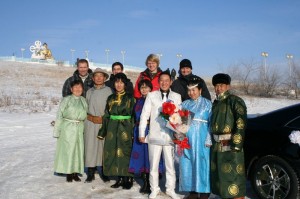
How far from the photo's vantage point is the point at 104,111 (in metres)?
5.57

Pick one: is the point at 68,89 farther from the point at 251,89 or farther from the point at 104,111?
the point at 251,89

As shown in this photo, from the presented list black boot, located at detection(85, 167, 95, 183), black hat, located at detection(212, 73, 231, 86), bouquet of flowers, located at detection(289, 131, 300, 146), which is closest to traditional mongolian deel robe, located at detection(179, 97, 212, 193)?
black hat, located at detection(212, 73, 231, 86)

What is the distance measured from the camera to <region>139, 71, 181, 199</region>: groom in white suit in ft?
15.5

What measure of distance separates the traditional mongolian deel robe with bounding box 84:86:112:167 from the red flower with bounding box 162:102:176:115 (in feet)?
5.00

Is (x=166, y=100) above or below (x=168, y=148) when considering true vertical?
above

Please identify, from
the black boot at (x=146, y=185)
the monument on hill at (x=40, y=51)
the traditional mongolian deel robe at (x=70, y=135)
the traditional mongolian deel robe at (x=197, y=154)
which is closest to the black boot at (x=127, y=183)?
the black boot at (x=146, y=185)

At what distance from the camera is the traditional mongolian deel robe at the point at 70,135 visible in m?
5.57

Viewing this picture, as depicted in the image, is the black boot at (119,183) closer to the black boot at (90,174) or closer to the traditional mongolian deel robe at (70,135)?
A: the black boot at (90,174)

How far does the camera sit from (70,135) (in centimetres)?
559

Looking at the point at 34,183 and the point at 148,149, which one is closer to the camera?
the point at 148,149

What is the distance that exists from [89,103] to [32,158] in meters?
2.89

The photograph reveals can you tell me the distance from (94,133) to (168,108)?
1.76 metres

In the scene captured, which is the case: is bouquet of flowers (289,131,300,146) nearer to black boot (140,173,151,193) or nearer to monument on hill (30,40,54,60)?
black boot (140,173,151,193)

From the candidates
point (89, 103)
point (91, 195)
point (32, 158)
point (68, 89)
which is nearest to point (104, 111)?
point (89, 103)
